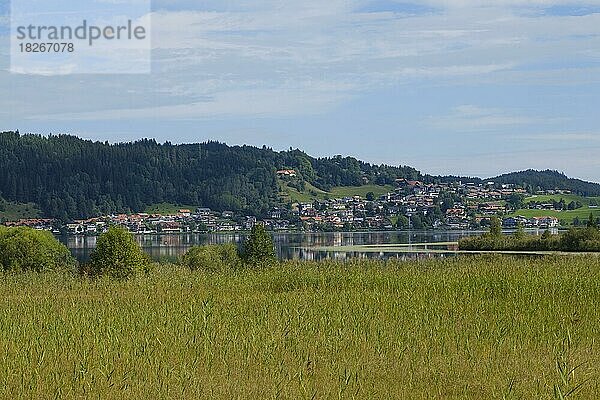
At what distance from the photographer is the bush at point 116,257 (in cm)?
1880

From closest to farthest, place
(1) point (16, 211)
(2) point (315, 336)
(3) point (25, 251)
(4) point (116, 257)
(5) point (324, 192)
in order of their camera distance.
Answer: (2) point (315, 336), (4) point (116, 257), (3) point (25, 251), (1) point (16, 211), (5) point (324, 192)

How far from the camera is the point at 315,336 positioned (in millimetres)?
9281

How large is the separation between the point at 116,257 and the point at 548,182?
482 ft

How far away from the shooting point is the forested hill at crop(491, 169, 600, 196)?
5856 inches

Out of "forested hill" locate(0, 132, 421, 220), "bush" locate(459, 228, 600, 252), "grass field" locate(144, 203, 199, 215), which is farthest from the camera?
"grass field" locate(144, 203, 199, 215)

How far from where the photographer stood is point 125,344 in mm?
8781

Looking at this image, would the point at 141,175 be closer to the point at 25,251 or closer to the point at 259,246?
the point at 25,251

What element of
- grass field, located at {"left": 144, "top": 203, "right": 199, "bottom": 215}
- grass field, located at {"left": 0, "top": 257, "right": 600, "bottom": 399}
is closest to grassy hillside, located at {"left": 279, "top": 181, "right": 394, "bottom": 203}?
grass field, located at {"left": 144, "top": 203, "right": 199, "bottom": 215}

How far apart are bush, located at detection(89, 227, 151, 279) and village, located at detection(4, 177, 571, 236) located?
97.8 meters

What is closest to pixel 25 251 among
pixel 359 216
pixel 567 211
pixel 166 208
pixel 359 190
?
pixel 567 211

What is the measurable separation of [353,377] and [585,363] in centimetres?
239

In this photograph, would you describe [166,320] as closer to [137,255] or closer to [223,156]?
[137,255]

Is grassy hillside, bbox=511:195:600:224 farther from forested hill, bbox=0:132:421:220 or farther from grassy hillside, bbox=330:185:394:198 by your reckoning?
forested hill, bbox=0:132:421:220

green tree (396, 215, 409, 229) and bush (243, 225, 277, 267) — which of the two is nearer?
bush (243, 225, 277, 267)
